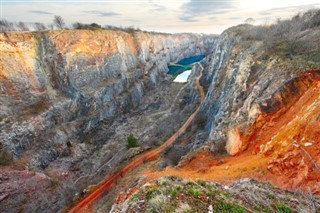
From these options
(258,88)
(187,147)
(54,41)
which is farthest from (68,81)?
(258,88)

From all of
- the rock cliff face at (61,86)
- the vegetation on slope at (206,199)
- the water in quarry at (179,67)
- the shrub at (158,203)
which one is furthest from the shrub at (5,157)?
the water in quarry at (179,67)

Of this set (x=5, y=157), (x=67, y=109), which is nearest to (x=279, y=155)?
(x=5, y=157)

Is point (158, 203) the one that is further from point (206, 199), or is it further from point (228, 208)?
point (228, 208)

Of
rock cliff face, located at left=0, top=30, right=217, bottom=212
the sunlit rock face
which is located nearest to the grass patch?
the sunlit rock face

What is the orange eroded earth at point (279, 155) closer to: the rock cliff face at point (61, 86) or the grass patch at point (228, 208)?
the grass patch at point (228, 208)

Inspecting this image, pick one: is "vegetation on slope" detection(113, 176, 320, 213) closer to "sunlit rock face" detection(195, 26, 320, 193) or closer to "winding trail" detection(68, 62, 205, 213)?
"sunlit rock face" detection(195, 26, 320, 193)

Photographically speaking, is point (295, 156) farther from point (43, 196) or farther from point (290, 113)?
point (43, 196)
